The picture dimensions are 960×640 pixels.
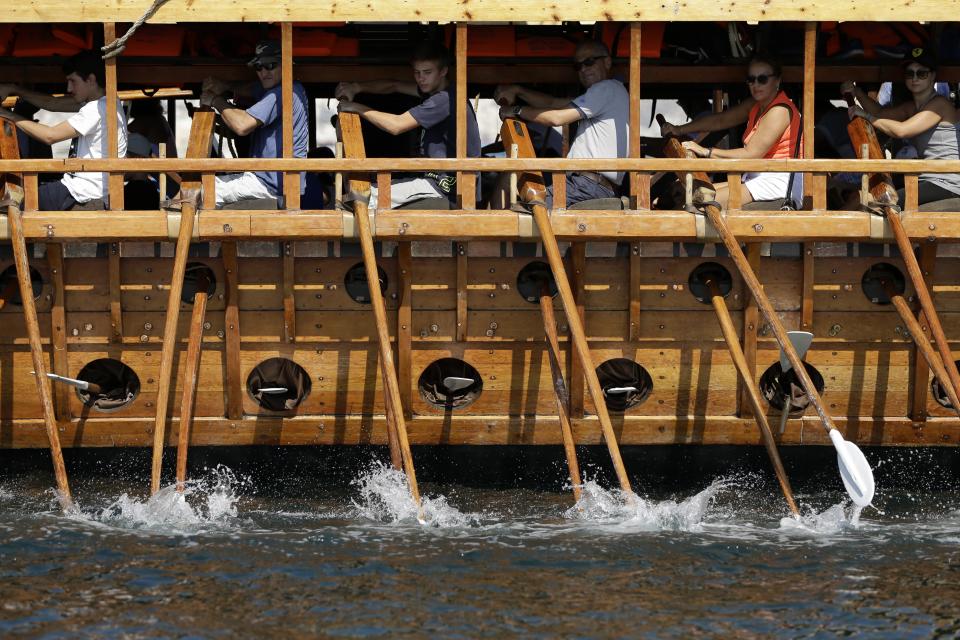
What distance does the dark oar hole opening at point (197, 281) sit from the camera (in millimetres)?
11534

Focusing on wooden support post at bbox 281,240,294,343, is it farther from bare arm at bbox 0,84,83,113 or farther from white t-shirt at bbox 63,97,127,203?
bare arm at bbox 0,84,83,113

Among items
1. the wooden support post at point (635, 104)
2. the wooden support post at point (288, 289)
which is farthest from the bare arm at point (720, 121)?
the wooden support post at point (288, 289)

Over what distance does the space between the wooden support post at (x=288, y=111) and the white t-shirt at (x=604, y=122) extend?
2.09 m

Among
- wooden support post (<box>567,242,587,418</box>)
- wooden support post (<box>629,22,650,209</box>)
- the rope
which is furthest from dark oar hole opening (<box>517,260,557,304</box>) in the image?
the rope

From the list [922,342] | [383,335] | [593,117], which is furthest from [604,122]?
[922,342]

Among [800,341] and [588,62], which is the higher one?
[588,62]

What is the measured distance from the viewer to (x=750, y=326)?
38.7ft

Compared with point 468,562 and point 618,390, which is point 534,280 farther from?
point 468,562

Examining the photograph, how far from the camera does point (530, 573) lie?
32.0ft

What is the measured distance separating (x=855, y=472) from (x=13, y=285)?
6.12 m

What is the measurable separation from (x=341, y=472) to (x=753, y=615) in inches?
159

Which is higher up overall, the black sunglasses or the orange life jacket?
the black sunglasses

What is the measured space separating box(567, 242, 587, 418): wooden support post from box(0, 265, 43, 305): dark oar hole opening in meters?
3.88

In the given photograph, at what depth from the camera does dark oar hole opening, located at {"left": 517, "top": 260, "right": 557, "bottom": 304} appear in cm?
1177
